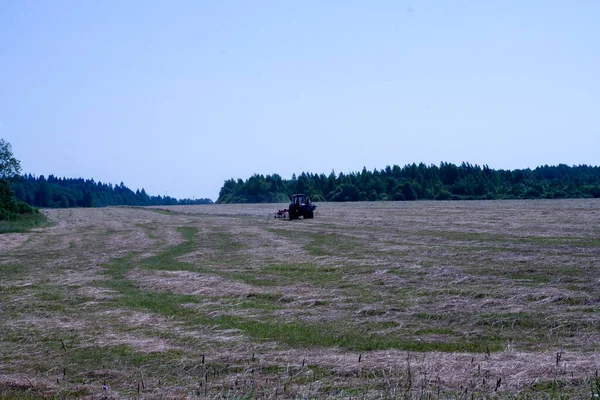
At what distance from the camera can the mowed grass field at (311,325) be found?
7516mm

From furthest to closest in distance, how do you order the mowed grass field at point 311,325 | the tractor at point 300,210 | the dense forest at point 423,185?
the dense forest at point 423,185 < the tractor at point 300,210 < the mowed grass field at point 311,325

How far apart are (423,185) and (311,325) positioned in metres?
102

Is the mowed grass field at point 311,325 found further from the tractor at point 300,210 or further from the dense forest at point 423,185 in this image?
the dense forest at point 423,185

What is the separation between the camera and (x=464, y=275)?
1620 centimetres

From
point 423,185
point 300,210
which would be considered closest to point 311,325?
point 300,210

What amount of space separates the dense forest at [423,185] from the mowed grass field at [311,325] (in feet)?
249

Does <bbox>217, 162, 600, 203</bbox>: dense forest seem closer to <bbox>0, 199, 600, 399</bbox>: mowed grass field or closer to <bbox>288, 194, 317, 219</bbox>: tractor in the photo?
<bbox>288, 194, 317, 219</bbox>: tractor

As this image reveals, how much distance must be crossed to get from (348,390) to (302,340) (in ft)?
9.24

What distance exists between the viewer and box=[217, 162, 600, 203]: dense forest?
3826 inches

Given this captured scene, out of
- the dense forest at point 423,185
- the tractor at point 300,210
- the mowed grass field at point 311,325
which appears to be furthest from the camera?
the dense forest at point 423,185

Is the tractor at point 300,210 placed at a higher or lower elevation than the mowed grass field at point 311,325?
higher

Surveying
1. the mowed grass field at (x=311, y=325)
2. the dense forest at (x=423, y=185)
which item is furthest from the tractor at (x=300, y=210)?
the dense forest at (x=423, y=185)

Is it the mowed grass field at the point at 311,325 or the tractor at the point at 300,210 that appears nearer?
the mowed grass field at the point at 311,325

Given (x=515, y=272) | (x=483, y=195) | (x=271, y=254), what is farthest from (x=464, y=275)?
(x=483, y=195)
